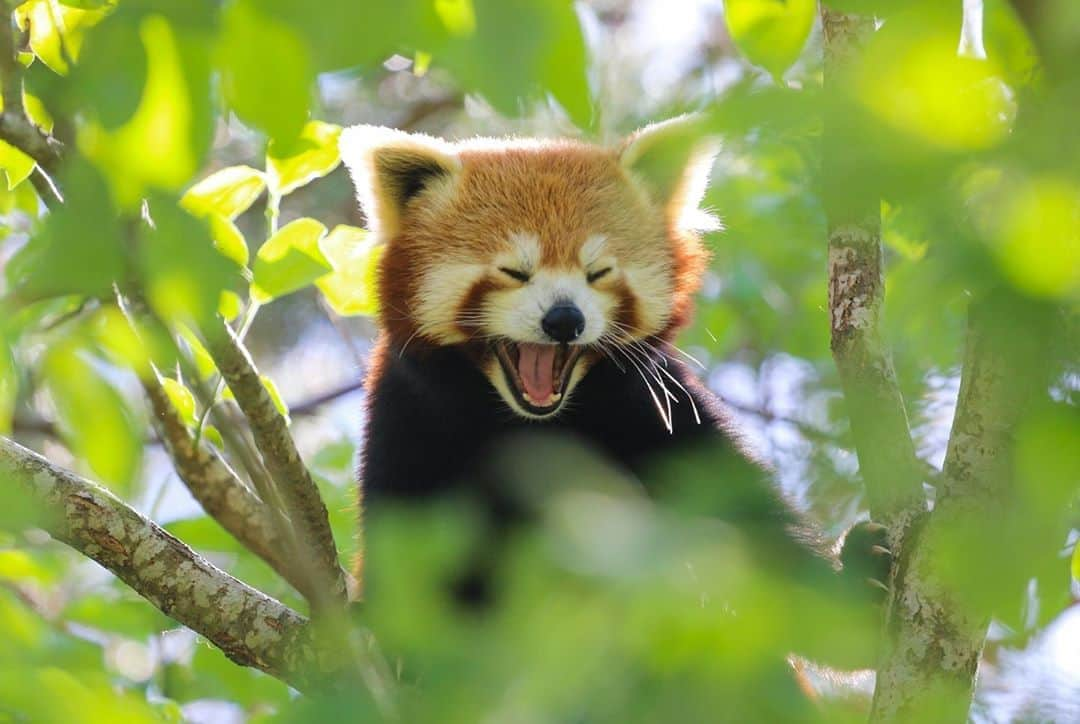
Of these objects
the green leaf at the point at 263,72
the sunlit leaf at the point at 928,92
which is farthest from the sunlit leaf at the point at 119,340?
the sunlit leaf at the point at 928,92

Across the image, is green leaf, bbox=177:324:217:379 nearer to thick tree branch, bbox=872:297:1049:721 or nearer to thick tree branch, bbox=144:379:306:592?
thick tree branch, bbox=144:379:306:592

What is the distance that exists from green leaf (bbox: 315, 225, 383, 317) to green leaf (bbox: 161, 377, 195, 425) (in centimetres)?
45

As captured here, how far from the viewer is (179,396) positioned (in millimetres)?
3385

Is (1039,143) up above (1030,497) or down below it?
above

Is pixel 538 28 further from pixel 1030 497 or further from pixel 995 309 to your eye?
pixel 1030 497

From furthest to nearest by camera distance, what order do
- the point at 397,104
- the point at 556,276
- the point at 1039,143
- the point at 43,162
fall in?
the point at 397,104, the point at 556,276, the point at 43,162, the point at 1039,143

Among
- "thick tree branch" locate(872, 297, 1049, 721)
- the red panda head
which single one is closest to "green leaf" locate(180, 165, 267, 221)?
the red panda head

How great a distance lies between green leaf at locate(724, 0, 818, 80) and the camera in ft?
5.92

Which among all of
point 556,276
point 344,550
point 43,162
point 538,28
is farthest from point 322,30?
point 344,550

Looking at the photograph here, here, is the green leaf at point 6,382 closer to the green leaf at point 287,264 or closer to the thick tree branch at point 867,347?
the green leaf at point 287,264

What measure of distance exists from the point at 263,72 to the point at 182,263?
20cm

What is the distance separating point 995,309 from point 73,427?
102 centimetres

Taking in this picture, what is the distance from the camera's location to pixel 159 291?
4.17 ft

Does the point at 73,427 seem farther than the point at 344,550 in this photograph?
No
